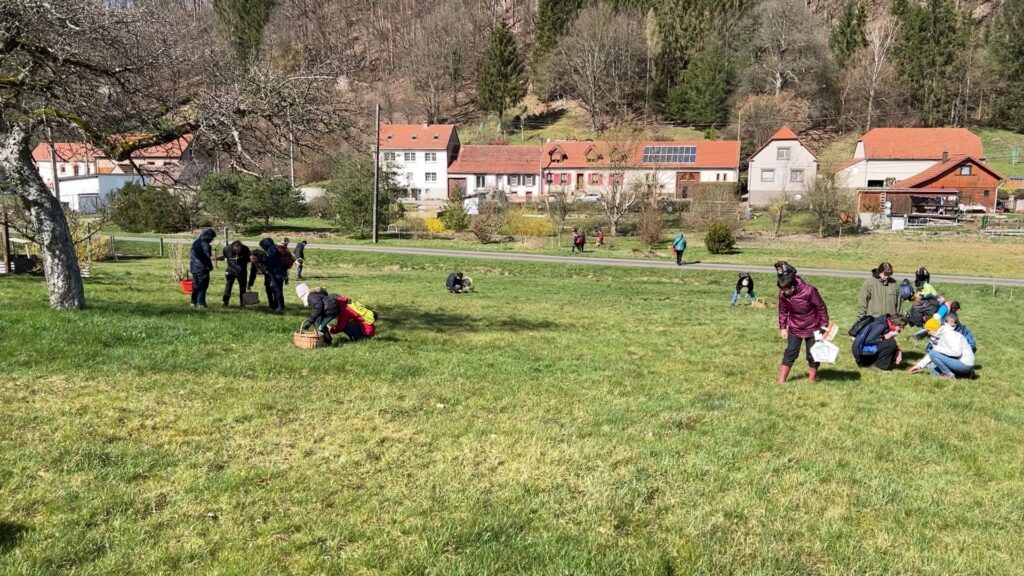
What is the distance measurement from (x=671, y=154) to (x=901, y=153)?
2217 centimetres

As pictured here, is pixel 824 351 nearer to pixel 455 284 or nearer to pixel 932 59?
pixel 455 284

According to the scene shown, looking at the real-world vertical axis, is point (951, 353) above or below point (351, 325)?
below

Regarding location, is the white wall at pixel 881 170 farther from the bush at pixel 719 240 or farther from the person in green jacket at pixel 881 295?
the person in green jacket at pixel 881 295

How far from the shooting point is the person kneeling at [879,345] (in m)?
10.8

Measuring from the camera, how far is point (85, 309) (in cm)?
1084

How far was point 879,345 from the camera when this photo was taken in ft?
35.7

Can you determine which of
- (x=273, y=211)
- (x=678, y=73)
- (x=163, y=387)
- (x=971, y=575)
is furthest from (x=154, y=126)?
(x=678, y=73)

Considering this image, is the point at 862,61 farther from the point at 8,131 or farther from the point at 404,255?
the point at 8,131

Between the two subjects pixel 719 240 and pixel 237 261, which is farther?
pixel 719 240

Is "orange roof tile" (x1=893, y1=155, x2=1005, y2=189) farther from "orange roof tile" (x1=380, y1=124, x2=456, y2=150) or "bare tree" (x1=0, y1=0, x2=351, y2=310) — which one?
"bare tree" (x1=0, y1=0, x2=351, y2=310)

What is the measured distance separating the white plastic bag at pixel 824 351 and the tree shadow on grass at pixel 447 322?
624 centimetres

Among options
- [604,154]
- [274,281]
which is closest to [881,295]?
[274,281]

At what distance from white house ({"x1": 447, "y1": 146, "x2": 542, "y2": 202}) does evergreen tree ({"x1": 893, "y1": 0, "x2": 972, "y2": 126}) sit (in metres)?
50.9

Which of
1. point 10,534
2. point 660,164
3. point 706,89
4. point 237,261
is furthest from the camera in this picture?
point 706,89
